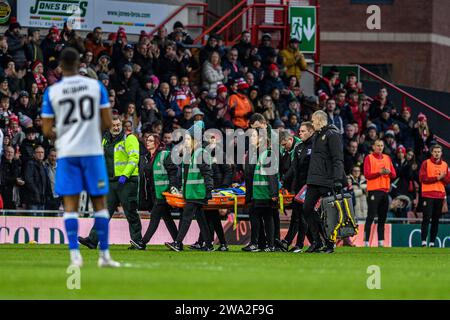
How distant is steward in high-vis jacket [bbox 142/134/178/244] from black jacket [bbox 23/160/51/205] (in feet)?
13.0

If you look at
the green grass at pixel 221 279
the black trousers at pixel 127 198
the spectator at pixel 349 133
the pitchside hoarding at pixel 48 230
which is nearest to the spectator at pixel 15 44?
the pitchside hoarding at pixel 48 230

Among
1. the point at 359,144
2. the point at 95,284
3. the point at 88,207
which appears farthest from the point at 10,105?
the point at 95,284

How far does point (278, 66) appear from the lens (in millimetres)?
33031

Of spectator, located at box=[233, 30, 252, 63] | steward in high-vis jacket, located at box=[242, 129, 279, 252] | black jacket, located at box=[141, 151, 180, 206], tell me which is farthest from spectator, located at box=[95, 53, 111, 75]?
steward in high-vis jacket, located at box=[242, 129, 279, 252]

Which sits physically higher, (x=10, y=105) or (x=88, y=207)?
(x=10, y=105)

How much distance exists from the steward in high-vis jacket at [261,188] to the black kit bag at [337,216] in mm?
1138

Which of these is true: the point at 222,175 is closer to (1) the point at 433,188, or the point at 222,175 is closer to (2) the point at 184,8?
(1) the point at 433,188

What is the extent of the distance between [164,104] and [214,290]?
18.4 meters

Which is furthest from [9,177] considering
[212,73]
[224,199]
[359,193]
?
[359,193]

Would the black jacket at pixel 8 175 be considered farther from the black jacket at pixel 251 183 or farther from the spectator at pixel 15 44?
the black jacket at pixel 251 183

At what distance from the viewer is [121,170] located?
821 inches

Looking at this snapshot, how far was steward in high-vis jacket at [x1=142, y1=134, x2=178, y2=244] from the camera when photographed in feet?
71.3

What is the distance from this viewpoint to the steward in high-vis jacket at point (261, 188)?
21156 mm
